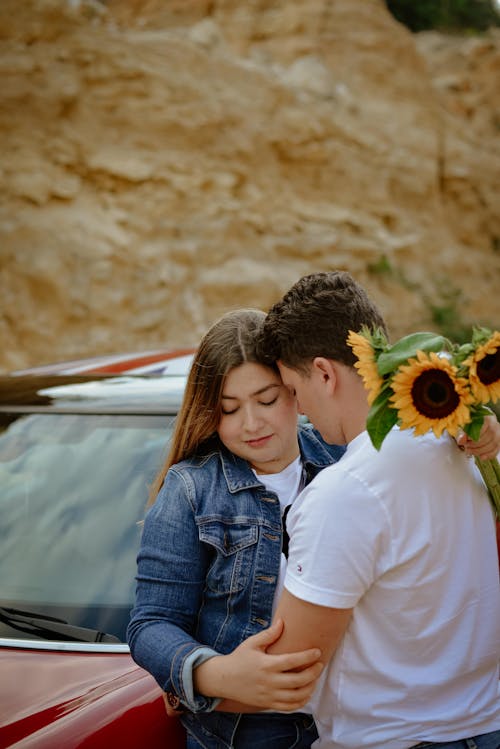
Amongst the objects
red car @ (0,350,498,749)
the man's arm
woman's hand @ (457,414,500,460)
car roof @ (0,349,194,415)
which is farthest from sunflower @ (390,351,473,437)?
car roof @ (0,349,194,415)

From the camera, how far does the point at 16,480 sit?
8.72 feet

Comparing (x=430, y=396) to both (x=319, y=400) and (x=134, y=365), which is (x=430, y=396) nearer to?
(x=319, y=400)

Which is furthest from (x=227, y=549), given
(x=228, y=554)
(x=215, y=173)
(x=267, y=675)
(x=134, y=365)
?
(x=215, y=173)

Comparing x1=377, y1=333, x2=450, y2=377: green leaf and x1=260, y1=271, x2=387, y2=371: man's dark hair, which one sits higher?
x1=377, y1=333, x2=450, y2=377: green leaf

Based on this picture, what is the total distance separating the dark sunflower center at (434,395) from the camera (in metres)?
1.40

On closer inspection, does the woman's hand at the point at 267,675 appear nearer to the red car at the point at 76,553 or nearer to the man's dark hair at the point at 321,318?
the red car at the point at 76,553

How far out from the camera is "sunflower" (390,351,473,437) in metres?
1.39

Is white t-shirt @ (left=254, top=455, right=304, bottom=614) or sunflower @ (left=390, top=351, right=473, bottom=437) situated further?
white t-shirt @ (left=254, top=455, right=304, bottom=614)

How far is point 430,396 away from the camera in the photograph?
1413 millimetres

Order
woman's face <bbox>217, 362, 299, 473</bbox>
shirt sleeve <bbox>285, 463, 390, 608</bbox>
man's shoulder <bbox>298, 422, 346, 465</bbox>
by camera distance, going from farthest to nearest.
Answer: man's shoulder <bbox>298, 422, 346, 465</bbox> → woman's face <bbox>217, 362, 299, 473</bbox> → shirt sleeve <bbox>285, 463, 390, 608</bbox>

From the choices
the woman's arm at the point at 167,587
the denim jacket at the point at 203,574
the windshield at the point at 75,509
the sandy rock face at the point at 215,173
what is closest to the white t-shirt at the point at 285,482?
the denim jacket at the point at 203,574

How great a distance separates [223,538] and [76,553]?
0.75 meters

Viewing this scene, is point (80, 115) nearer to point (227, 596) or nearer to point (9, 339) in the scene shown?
point (9, 339)

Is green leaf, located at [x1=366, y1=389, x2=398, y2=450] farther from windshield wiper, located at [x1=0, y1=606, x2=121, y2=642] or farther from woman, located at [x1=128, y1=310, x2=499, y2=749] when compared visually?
windshield wiper, located at [x1=0, y1=606, x2=121, y2=642]
